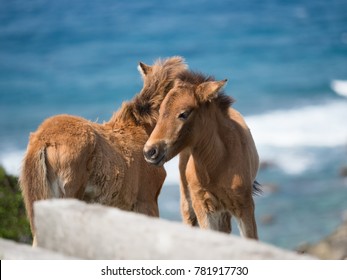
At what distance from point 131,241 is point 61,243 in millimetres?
477

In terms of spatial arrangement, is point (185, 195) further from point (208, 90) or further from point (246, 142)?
point (208, 90)

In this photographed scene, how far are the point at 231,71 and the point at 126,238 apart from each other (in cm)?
2654

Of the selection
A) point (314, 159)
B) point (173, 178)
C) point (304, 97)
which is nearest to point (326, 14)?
point (304, 97)

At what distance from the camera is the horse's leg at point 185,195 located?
6.88 m

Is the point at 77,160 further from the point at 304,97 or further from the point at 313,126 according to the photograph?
the point at 304,97

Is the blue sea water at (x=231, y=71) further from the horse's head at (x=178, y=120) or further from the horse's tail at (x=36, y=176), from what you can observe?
the horse's tail at (x=36, y=176)

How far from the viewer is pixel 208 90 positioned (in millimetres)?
6164

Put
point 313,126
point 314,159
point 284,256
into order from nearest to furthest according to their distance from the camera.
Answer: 1. point 284,256
2. point 314,159
3. point 313,126

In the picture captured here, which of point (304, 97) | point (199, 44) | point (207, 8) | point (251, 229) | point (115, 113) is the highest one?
point (207, 8)

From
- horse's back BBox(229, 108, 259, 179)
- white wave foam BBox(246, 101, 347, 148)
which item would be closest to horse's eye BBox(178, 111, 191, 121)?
horse's back BBox(229, 108, 259, 179)

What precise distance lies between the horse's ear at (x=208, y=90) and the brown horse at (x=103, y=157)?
80 cm

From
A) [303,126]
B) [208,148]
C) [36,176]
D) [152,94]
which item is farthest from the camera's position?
[303,126]

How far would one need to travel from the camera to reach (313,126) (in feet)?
72.7

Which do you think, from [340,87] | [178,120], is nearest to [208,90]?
[178,120]
